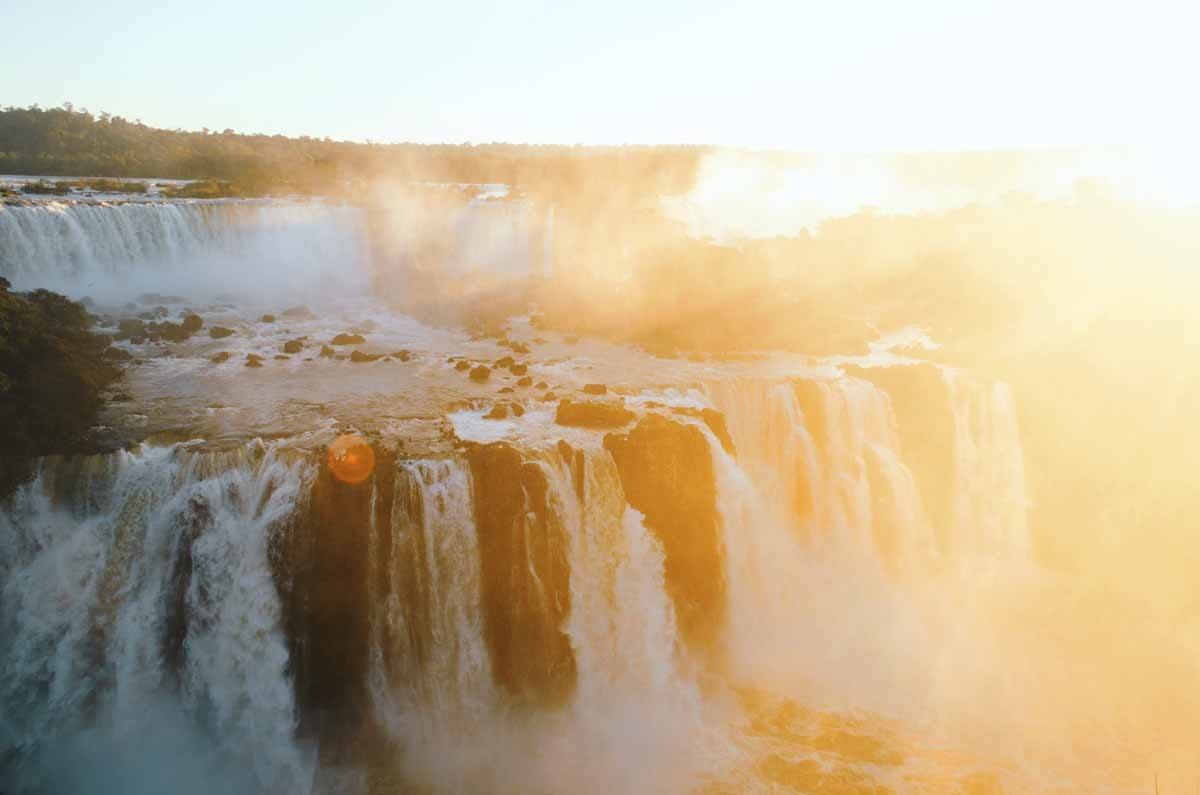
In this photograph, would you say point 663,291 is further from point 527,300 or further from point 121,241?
point 121,241

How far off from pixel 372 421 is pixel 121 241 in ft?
57.1

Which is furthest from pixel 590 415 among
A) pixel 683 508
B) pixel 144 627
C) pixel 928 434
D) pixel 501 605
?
pixel 928 434

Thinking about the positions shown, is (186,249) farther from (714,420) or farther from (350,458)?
(714,420)

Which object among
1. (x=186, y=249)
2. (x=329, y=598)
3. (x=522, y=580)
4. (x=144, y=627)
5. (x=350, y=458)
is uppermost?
(x=186, y=249)

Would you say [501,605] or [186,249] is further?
[186,249]

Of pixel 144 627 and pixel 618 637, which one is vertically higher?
pixel 144 627

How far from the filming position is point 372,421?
17391 mm

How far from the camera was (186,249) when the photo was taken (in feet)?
97.4

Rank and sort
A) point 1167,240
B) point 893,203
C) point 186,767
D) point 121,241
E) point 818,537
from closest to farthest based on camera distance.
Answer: point 186,767, point 818,537, point 121,241, point 1167,240, point 893,203

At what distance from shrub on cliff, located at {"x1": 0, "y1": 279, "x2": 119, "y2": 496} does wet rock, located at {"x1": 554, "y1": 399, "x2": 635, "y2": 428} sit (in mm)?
9931

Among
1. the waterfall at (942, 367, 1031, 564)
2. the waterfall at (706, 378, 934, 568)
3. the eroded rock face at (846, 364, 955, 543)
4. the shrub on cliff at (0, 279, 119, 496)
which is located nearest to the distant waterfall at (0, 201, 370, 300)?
the shrub on cliff at (0, 279, 119, 496)

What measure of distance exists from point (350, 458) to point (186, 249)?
20079 millimetres

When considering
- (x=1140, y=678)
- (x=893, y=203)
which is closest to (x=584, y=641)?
(x=1140, y=678)

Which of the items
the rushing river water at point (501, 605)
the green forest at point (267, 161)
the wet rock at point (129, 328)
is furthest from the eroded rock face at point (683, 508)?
the green forest at point (267, 161)
